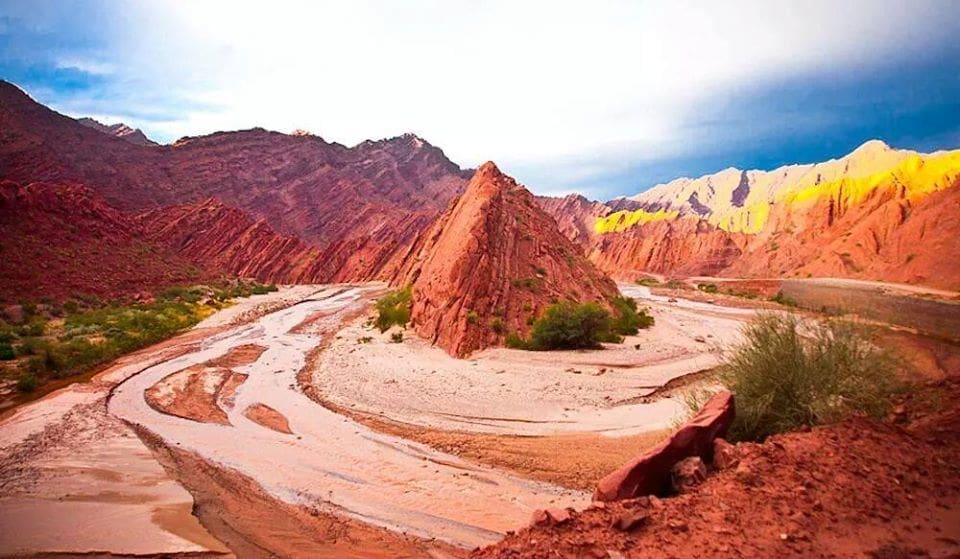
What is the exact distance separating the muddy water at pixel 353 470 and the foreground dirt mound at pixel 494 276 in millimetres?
8856

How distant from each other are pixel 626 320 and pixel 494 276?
820 centimetres

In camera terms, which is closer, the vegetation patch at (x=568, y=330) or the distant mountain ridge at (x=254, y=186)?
the vegetation patch at (x=568, y=330)

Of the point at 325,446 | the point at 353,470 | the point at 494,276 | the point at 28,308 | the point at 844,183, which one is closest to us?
the point at 353,470

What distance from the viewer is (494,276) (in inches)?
1076

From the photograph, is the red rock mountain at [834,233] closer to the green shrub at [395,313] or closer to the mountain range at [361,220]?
the mountain range at [361,220]

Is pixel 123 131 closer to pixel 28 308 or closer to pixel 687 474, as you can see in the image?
pixel 28 308

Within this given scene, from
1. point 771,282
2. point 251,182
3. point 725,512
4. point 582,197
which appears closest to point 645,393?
point 725,512

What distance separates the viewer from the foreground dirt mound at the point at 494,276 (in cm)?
2514

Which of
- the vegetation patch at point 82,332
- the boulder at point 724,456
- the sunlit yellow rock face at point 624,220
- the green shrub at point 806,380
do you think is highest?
the sunlit yellow rock face at point 624,220

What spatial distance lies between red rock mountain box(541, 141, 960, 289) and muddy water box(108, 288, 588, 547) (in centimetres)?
5470

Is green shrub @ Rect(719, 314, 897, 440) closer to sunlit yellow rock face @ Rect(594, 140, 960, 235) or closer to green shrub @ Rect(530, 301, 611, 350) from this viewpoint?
green shrub @ Rect(530, 301, 611, 350)

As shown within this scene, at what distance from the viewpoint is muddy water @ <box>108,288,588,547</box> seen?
948 cm

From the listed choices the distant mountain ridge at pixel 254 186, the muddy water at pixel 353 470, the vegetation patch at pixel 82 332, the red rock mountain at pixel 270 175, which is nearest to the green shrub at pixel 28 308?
the vegetation patch at pixel 82 332

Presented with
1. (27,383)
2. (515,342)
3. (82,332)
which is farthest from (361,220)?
(27,383)
